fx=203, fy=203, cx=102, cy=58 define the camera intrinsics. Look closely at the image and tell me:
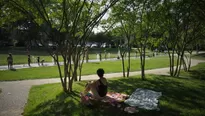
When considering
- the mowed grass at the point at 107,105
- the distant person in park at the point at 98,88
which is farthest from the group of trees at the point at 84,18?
the distant person in park at the point at 98,88

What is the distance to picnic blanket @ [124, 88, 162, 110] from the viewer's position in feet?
24.0

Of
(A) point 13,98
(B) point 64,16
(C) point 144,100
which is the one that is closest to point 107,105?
(C) point 144,100

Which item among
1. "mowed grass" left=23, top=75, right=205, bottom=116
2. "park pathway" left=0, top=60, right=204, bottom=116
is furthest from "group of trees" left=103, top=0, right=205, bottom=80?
"park pathway" left=0, top=60, right=204, bottom=116

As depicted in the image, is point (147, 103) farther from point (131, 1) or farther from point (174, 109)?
point (131, 1)

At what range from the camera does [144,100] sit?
7.87 metres

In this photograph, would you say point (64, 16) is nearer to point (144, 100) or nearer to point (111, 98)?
point (111, 98)

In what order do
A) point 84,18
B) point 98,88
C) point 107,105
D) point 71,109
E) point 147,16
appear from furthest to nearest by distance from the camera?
point 147,16 → point 84,18 → point 71,109 → point 98,88 → point 107,105

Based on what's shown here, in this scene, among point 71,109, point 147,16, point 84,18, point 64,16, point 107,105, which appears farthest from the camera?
point 147,16

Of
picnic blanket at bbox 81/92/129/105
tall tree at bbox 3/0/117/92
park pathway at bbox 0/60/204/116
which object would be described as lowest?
park pathway at bbox 0/60/204/116

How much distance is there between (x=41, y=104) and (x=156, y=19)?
30.2ft

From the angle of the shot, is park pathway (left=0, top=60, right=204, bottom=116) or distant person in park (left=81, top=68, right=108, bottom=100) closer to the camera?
distant person in park (left=81, top=68, right=108, bottom=100)

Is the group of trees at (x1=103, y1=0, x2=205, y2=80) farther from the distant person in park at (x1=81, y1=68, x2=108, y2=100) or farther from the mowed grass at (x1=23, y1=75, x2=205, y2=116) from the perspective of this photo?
the distant person in park at (x1=81, y1=68, x2=108, y2=100)

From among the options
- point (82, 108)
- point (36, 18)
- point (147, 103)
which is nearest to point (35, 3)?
point (36, 18)

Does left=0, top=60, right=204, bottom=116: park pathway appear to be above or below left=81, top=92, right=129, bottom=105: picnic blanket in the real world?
below
